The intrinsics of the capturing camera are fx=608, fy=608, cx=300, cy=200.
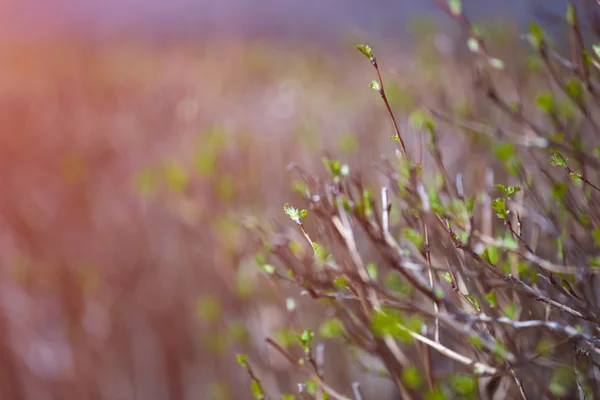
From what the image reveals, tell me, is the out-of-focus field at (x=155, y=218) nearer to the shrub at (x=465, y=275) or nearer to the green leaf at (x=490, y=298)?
the shrub at (x=465, y=275)

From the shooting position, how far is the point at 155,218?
3668 millimetres

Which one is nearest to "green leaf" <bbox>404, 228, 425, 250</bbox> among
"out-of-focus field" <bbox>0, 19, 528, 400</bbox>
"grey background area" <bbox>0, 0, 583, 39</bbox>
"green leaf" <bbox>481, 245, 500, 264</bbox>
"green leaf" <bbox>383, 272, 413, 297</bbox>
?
"green leaf" <bbox>481, 245, 500, 264</bbox>

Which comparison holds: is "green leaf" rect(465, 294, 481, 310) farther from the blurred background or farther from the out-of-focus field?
the out-of-focus field

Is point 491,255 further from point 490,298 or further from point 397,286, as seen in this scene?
point 397,286

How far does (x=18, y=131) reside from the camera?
4.25 meters

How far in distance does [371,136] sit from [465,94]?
0.57 meters

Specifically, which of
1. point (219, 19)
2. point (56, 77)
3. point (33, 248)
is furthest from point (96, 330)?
point (219, 19)

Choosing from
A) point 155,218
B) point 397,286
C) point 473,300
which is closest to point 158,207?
point 155,218

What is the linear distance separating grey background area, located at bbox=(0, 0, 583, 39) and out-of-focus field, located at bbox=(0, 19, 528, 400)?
290cm

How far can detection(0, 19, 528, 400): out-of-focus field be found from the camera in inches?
120

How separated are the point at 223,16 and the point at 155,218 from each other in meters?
4.71

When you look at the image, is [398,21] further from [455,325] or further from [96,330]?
[455,325]

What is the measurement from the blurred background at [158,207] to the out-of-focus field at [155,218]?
0.01 m

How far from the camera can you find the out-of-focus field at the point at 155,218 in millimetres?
3053
